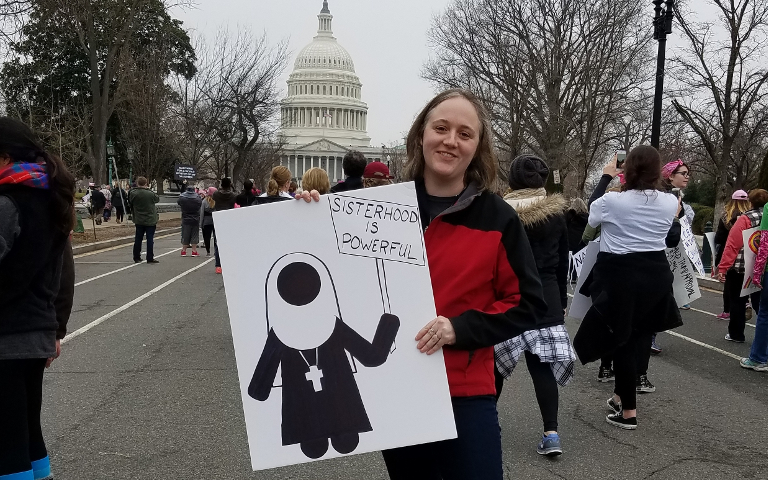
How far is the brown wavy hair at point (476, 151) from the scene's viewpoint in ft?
8.23

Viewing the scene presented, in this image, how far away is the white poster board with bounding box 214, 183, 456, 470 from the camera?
231 centimetres

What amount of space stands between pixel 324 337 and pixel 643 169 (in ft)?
10.9

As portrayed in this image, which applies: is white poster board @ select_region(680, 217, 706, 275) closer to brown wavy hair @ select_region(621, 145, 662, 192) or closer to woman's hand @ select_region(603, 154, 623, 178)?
woman's hand @ select_region(603, 154, 623, 178)

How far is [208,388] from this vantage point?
19.8ft

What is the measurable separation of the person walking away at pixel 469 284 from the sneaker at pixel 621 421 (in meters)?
3.08

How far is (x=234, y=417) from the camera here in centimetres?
523

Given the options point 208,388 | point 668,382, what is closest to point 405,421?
point 208,388

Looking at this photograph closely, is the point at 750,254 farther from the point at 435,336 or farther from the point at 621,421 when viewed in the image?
the point at 435,336

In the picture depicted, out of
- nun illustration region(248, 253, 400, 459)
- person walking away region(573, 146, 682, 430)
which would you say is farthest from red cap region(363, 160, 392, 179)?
nun illustration region(248, 253, 400, 459)

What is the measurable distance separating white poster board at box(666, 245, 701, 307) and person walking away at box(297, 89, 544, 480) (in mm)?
4774

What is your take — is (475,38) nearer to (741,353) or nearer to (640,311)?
(741,353)

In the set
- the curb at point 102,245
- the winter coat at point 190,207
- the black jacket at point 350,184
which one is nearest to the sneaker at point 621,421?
the black jacket at point 350,184

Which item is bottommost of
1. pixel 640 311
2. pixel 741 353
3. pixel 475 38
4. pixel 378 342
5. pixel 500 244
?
pixel 741 353

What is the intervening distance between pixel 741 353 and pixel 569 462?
15.0 ft
